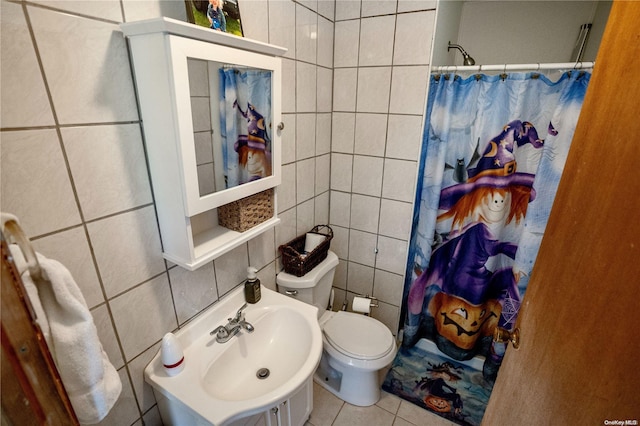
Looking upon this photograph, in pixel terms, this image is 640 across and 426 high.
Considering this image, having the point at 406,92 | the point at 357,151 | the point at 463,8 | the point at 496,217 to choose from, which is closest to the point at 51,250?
the point at 357,151

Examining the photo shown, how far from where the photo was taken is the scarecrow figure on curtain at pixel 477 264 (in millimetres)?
1512

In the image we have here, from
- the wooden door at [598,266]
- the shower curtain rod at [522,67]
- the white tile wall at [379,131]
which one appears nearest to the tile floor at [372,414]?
the white tile wall at [379,131]

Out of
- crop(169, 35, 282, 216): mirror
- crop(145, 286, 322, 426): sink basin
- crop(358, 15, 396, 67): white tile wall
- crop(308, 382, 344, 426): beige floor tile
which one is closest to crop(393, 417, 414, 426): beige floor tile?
crop(308, 382, 344, 426): beige floor tile

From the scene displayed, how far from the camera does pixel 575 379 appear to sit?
55cm

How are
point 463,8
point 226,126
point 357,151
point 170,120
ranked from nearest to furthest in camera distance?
point 170,120 < point 226,126 < point 357,151 < point 463,8

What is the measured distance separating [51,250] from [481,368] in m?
2.20

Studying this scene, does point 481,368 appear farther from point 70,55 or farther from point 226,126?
point 70,55

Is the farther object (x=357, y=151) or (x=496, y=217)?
(x=357, y=151)

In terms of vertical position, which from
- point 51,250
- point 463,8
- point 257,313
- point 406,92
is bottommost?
point 257,313

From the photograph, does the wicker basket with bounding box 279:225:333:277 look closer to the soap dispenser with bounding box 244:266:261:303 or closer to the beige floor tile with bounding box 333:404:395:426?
the soap dispenser with bounding box 244:266:261:303

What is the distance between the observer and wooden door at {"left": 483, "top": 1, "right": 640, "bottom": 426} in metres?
0.45

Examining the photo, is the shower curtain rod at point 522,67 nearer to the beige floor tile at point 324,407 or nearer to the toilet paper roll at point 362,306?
the toilet paper roll at point 362,306

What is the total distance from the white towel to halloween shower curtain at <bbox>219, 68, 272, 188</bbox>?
20.4 inches

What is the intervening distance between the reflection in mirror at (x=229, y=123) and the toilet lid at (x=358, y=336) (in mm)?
1000
